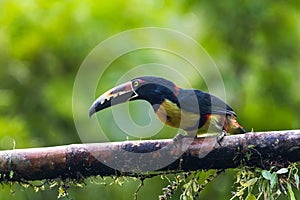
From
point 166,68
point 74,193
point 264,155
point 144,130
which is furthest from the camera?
point 74,193

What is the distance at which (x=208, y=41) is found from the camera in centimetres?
515

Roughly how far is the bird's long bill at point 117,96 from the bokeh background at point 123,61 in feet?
6.29

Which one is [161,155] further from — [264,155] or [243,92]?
[243,92]

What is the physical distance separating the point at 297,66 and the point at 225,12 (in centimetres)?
67

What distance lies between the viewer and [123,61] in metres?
5.15

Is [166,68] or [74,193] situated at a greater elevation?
[166,68]

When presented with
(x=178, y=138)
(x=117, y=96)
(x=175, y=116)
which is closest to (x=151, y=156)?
(x=178, y=138)

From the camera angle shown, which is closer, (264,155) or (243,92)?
(264,155)

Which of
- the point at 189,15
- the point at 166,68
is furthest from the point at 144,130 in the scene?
the point at 189,15

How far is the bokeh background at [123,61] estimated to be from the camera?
500 cm

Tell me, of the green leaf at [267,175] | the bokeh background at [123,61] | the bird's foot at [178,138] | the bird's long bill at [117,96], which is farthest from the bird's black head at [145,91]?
the bokeh background at [123,61]

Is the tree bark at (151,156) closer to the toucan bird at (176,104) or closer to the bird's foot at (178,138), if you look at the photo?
the bird's foot at (178,138)

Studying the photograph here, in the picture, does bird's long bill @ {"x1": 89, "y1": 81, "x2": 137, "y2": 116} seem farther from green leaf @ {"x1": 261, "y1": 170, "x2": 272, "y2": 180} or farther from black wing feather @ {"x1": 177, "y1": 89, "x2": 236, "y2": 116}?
green leaf @ {"x1": 261, "y1": 170, "x2": 272, "y2": 180}

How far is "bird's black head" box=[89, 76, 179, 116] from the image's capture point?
→ 9.62ft
